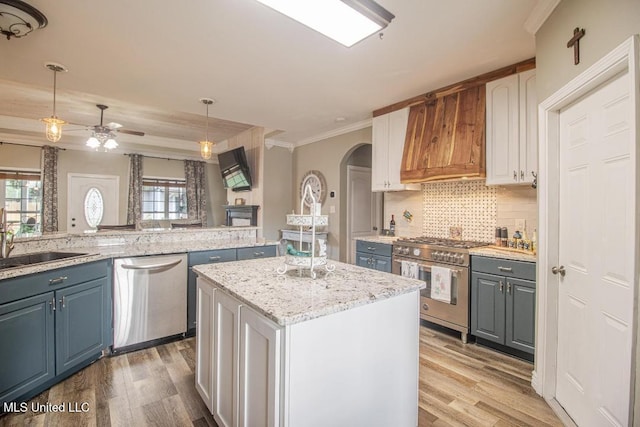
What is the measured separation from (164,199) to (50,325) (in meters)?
5.76

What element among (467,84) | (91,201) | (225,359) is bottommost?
(225,359)

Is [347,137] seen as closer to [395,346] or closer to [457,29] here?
[457,29]

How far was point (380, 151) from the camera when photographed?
13.3 feet

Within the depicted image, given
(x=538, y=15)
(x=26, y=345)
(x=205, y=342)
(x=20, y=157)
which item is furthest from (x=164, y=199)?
(x=538, y=15)

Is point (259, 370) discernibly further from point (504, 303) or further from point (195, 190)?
point (195, 190)

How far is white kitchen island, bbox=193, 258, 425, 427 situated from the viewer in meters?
1.21

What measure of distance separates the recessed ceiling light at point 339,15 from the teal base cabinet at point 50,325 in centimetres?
232

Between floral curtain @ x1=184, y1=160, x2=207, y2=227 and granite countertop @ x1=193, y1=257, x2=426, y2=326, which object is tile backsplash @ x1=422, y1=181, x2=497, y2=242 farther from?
floral curtain @ x1=184, y1=160, x2=207, y2=227

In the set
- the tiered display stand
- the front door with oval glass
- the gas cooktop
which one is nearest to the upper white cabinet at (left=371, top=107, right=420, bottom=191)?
the gas cooktop

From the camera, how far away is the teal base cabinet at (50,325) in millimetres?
1934

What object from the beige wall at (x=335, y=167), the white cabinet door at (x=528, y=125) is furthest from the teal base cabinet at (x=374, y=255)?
the white cabinet door at (x=528, y=125)

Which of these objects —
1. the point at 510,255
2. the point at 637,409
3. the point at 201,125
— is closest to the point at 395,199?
the point at 510,255

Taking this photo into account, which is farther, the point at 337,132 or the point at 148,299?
the point at 337,132

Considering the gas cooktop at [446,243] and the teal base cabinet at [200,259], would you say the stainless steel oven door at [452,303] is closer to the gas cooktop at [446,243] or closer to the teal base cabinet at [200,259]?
the gas cooktop at [446,243]
